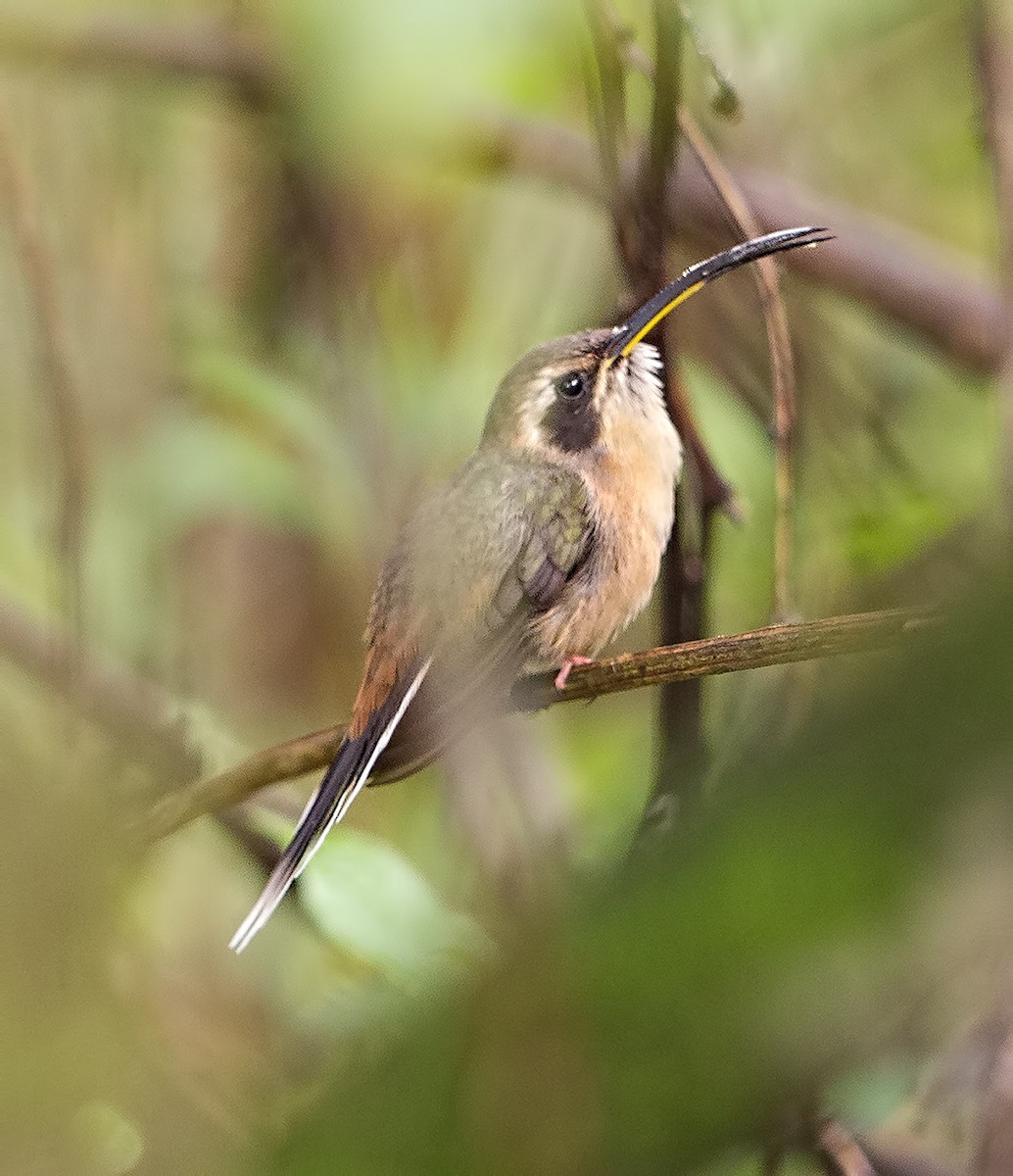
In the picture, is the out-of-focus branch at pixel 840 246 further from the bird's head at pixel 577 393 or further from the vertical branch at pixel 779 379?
the vertical branch at pixel 779 379

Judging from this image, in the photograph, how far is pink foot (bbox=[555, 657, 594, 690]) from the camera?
2.03m

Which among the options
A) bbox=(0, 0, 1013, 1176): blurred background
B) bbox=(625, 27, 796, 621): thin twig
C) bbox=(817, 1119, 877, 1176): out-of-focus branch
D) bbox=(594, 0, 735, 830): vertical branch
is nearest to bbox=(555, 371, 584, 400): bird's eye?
bbox=(0, 0, 1013, 1176): blurred background

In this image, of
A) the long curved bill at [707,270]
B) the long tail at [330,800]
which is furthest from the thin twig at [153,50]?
the long tail at [330,800]

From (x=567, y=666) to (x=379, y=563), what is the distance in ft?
3.10

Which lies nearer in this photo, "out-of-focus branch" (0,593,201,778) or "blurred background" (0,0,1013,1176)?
"blurred background" (0,0,1013,1176)

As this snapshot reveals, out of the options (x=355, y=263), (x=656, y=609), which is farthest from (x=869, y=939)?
(x=355, y=263)

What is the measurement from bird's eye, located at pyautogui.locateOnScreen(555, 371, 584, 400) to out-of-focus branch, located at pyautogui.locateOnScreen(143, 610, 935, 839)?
0.59m

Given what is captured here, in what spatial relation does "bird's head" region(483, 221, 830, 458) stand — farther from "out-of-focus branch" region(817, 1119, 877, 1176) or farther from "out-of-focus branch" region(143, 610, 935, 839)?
"out-of-focus branch" region(817, 1119, 877, 1176)

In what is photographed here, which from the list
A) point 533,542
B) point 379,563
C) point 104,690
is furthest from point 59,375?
point 379,563

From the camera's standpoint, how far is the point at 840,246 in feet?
10.4

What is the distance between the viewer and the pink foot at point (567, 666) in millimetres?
2025

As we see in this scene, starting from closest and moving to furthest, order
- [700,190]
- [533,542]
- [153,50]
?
1. [533,542]
2. [700,190]
3. [153,50]

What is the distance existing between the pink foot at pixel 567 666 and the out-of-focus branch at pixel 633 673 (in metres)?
0.02

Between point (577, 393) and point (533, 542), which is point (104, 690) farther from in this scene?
point (577, 393)
